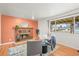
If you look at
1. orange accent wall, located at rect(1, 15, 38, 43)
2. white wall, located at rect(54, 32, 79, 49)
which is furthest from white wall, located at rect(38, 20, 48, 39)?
white wall, located at rect(54, 32, 79, 49)

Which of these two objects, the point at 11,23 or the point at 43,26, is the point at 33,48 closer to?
the point at 43,26

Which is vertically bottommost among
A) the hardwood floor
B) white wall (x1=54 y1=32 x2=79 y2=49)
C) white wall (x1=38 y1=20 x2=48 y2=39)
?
the hardwood floor

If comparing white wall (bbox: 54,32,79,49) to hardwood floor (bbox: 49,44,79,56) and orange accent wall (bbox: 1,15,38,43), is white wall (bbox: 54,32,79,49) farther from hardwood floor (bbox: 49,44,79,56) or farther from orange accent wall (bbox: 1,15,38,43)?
orange accent wall (bbox: 1,15,38,43)

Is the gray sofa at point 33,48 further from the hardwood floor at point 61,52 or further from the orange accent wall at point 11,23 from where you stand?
the orange accent wall at point 11,23

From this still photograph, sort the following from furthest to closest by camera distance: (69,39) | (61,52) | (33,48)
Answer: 1. (69,39)
2. (61,52)
3. (33,48)

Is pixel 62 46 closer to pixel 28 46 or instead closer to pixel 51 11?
pixel 51 11

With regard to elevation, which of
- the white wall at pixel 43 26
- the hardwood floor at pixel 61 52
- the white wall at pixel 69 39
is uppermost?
the white wall at pixel 43 26

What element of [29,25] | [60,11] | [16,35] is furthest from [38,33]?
[60,11]

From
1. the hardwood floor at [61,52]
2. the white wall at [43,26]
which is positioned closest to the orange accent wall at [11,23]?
the white wall at [43,26]

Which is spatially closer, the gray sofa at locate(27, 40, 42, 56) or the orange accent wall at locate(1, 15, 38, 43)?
the gray sofa at locate(27, 40, 42, 56)

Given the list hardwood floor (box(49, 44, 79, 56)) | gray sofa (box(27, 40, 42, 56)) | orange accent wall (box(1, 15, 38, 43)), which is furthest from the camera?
orange accent wall (box(1, 15, 38, 43))

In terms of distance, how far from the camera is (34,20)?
2.01 metres

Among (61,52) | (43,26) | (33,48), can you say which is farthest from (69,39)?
(33,48)

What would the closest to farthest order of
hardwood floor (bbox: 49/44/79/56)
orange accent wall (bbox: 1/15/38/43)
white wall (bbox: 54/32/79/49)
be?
hardwood floor (bbox: 49/44/79/56), orange accent wall (bbox: 1/15/38/43), white wall (bbox: 54/32/79/49)
